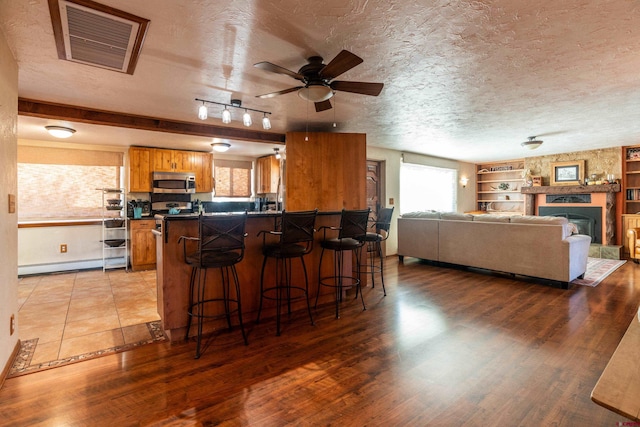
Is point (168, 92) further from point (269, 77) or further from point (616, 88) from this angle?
point (616, 88)

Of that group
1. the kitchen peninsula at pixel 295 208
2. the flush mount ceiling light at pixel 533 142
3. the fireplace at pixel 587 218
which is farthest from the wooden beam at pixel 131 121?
the fireplace at pixel 587 218

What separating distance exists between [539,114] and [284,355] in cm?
431

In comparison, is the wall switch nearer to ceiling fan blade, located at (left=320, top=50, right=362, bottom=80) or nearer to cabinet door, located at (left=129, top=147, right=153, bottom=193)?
ceiling fan blade, located at (left=320, top=50, right=362, bottom=80)

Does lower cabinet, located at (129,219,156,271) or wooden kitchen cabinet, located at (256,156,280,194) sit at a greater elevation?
wooden kitchen cabinet, located at (256,156,280,194)

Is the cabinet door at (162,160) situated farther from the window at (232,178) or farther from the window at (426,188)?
the window at (426,188)

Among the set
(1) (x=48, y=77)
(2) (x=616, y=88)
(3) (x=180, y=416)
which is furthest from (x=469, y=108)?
(1) (x=48, y=77)

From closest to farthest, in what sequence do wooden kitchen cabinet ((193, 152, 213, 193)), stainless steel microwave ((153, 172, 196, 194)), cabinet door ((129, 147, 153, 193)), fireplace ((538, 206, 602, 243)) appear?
cabinet door ((129, 147, 153, 193))
stainless steel microwave ((153, 172, 196, 194))
wooden kitchen cabinet ((193, 152, 213, 193))
fireplace ((538, 206, 602, 243))

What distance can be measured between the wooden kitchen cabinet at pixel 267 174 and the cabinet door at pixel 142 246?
2.39 meters

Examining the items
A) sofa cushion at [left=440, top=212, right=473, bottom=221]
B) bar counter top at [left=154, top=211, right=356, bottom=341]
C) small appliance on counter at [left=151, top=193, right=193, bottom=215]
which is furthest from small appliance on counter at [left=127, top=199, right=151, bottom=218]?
sofa cushion at [left=440, top=212, right=473, bottom=221]

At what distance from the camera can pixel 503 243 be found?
464cm

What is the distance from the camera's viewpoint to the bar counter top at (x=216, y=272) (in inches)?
104

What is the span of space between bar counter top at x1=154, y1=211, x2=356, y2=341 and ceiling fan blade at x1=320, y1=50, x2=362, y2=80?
1398 mm

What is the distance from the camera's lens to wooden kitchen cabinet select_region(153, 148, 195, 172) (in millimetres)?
5742

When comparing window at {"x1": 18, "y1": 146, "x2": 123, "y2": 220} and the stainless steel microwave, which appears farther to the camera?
the stainless steel microwave
